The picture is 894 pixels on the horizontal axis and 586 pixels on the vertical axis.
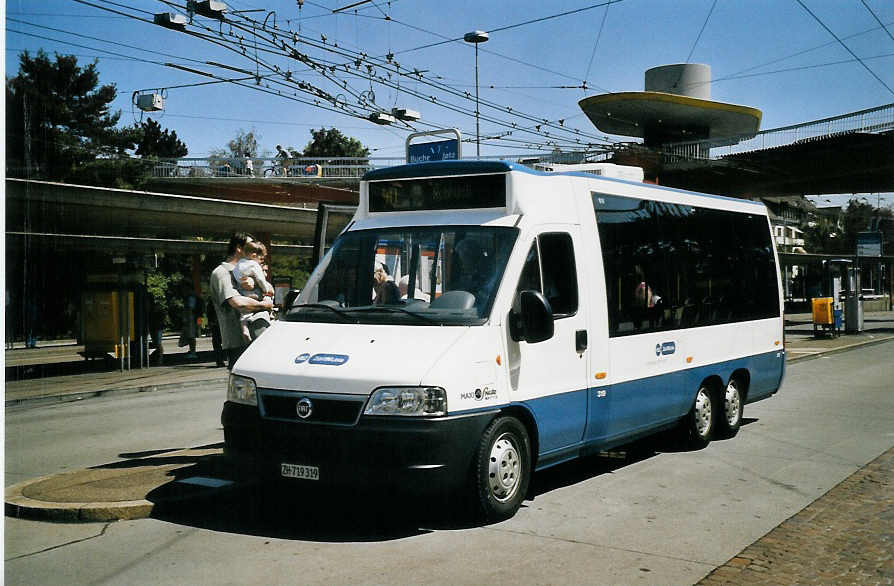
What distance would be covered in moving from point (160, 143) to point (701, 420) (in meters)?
72.2

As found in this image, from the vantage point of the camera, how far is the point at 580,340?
7.32 m

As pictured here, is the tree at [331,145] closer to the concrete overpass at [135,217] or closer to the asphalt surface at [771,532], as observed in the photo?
the concrete overpass at [135,217]

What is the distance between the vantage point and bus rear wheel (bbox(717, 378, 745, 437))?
32.8ft

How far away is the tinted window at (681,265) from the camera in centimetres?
805

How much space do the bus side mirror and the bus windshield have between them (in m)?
0.23

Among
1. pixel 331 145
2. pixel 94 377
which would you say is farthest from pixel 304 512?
pixel 331 145

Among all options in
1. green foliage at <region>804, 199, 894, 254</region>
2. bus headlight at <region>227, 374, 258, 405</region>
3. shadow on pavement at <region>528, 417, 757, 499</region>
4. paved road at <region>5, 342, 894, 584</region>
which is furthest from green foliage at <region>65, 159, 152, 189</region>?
green foliage at <region>804, 199, 894, 254</region>

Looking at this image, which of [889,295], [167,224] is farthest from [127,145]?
[889,295]

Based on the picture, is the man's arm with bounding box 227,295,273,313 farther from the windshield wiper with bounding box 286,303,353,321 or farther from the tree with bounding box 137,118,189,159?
the tree with bounding box 137,118,189,159

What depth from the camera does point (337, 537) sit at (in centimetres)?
609

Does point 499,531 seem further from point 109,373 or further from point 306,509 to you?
point 109,373

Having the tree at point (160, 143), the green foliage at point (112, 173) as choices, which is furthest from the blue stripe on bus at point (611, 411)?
the tree at point (160, 143)

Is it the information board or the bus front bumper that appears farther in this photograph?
the information board

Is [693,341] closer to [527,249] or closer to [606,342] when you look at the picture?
[606,342]
